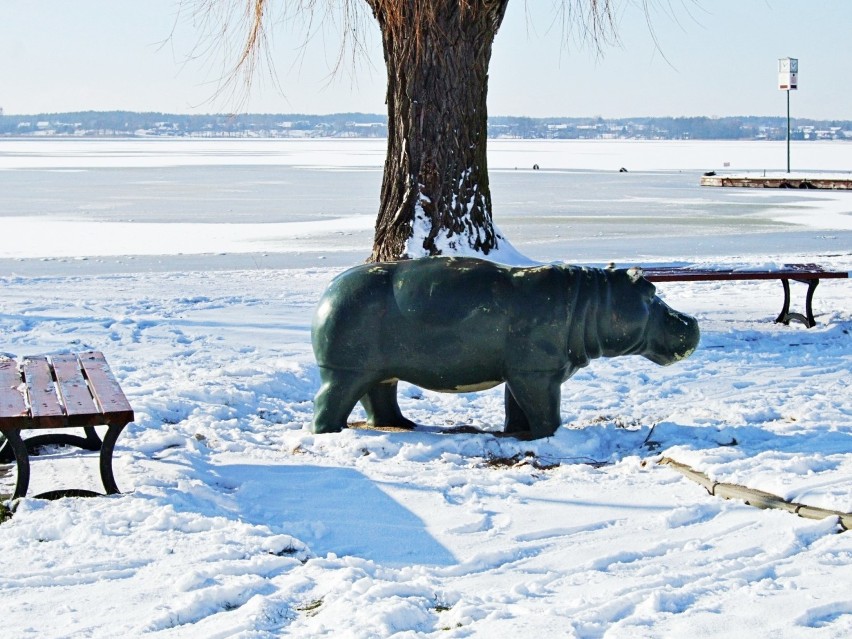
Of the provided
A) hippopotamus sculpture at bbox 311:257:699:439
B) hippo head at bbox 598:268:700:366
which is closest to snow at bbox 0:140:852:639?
hippopotamus sculpture at bbox 311:257:699:439

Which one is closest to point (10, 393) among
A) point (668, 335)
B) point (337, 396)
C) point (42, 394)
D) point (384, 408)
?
point (42, 394)

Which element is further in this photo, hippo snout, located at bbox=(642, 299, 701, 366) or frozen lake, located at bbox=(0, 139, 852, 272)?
frozen lake, located at bbox=(0, 139, 852, 272)

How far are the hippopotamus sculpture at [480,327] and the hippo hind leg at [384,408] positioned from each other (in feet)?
0.96

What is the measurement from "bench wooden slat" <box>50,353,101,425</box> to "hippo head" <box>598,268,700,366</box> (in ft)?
8.59

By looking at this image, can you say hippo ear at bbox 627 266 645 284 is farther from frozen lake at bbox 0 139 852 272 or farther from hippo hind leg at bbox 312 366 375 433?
frozen lake at bbox 0 139 852 272

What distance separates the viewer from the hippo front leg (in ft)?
19.5

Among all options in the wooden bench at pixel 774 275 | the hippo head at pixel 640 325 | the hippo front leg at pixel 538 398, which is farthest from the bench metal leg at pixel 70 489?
the wooden bench at pixel 774 275

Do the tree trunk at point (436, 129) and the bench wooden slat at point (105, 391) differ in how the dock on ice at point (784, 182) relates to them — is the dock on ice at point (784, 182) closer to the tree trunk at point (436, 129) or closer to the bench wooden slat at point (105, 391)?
the tree trunk at point (436, 129)

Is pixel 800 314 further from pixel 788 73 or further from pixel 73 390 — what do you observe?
pixel 788 73

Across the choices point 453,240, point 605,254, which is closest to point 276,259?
point 605,254

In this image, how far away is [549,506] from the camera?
4957 mm

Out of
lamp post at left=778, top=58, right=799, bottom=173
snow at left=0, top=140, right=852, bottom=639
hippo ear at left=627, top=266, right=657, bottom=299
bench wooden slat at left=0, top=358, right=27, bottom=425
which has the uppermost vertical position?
lamp post at left=778, top=58, right=799, bottom=173

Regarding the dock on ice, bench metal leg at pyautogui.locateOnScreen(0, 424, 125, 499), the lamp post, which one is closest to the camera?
bench metal leg at pyautogui.locateOnScreen(0, 424, 125, 499)

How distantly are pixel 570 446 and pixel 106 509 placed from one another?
2402 millimetres
